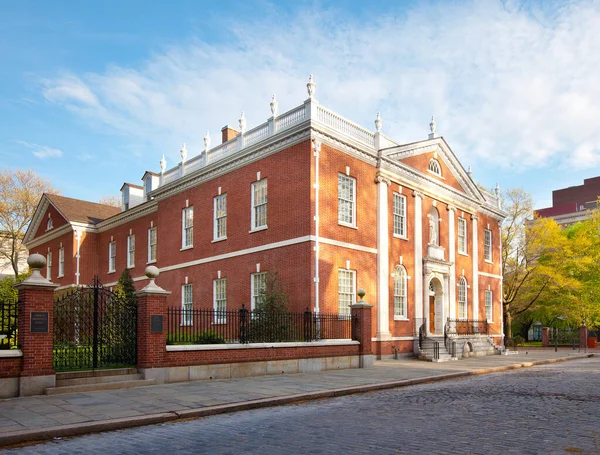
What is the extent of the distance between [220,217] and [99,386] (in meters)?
15.2

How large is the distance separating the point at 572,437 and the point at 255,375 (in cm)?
1026

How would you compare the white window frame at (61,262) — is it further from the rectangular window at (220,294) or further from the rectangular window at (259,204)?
the rectangular window at (259,204)

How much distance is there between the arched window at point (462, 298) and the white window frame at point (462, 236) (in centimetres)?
169

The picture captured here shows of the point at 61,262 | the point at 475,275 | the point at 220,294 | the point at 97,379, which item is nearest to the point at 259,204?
the point at 220,294

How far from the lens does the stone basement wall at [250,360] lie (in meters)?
15.0

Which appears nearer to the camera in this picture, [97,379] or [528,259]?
[97,379]

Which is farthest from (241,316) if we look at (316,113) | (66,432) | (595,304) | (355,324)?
(595,304)

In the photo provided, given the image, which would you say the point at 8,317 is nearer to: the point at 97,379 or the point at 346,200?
the point at 97,379

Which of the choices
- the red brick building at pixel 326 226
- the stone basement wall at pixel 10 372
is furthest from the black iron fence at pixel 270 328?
the stone basement wall at pixel 10 372

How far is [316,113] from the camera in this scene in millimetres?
23438

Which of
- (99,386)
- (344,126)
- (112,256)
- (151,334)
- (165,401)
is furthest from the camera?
(112,256)

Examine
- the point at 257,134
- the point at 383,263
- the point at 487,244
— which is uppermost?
the point at 257,134

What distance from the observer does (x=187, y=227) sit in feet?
100

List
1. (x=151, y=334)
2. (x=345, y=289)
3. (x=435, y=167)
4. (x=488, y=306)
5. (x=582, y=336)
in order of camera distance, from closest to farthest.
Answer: (x=151, y=334), (x=345, y=289), (x=435, y=167), (x=488, y=306), (x=582, y=336)
